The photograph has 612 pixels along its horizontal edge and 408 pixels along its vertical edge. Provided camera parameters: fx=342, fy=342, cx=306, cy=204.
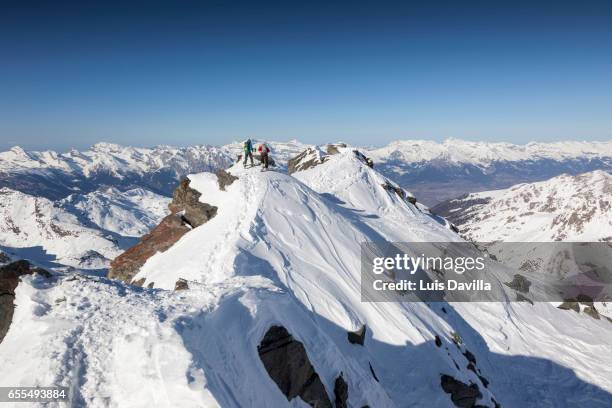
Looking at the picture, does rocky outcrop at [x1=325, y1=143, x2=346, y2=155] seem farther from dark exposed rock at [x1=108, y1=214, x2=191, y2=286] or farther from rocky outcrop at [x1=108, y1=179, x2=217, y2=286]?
dark exposed rock at [x1=108, y1=214, x2=191, y2=286]

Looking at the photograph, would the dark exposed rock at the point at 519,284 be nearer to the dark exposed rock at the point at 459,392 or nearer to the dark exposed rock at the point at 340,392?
the dark exposed rock at the point at 459,392

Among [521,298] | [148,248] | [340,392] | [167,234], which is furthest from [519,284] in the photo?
[148,248]

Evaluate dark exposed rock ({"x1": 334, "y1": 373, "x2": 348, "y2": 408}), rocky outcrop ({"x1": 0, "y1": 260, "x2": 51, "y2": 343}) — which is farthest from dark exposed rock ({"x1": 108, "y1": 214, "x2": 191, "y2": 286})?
dark exposed rock ({"x1": 334, "y1": 373, "x2": 348, "y2": 408})

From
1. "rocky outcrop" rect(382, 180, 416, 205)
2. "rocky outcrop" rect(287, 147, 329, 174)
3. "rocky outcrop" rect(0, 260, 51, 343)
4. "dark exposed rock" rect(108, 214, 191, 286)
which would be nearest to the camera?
"rocky outcrop" rect(0, 260, 51, 343)

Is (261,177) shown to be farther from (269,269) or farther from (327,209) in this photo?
(269,269)

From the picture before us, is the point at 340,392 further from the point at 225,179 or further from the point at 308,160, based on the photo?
the point at 308,160

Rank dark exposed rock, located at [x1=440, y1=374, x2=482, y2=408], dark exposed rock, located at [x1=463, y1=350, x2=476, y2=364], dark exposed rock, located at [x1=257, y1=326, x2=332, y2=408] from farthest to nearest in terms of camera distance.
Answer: dark exposed rock, located at [x1=463, y1=350, x2=476, y2=364]
dark exposed rock, located at [x1=440, y1=374, x2=482, y2=408]
dark exposed rock, located at [x1=257, y1=326, x2=332, y2=408]
